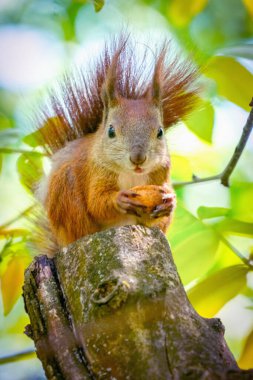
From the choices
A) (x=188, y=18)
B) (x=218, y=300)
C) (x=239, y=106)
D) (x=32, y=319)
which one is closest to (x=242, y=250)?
(x=218, y=300)

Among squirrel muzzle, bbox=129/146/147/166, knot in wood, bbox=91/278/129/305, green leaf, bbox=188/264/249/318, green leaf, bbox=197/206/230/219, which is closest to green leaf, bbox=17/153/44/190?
squirrel muzzle, bbox=129/146/147/166

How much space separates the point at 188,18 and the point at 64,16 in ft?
1.89

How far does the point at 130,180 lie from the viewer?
1973 millimetres

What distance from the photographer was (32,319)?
1339 millimetres

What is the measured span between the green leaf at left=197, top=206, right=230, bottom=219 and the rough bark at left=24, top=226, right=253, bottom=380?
34cm

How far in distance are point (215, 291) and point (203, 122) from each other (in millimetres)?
559

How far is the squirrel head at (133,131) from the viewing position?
73.3 inches

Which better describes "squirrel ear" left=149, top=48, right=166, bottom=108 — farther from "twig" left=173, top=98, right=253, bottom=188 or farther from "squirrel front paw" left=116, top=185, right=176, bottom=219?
"squirrel front paw" left=116, top=185, right=176, bottom=219

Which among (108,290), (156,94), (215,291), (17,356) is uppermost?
(156,94)

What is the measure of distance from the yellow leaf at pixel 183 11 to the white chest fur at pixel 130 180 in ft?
1.91

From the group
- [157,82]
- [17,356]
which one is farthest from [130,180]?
[17,356]

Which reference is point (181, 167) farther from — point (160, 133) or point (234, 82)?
point (234, 82)

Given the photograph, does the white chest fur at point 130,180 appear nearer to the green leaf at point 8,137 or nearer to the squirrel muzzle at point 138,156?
the squirrel muzzle at point 138,156

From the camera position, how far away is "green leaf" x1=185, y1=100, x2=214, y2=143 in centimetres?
184
